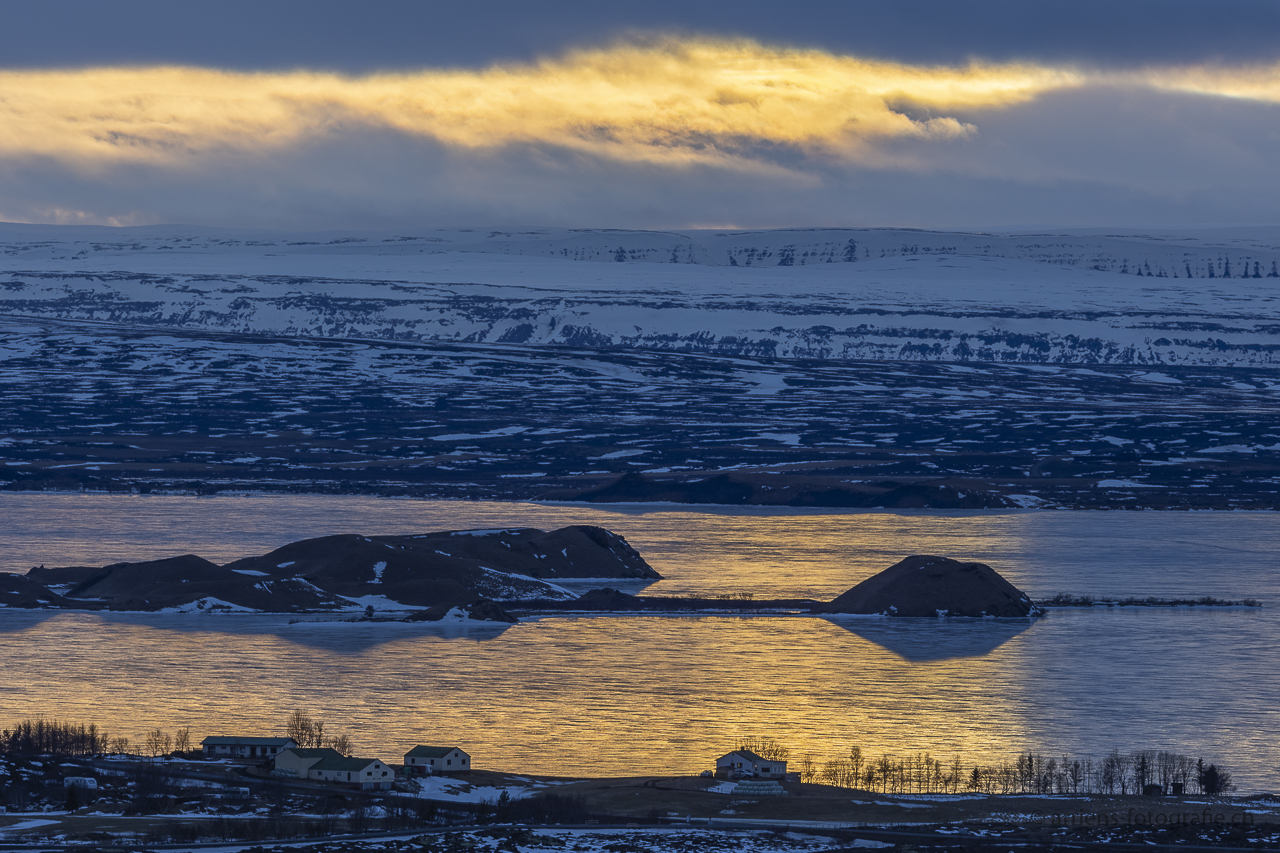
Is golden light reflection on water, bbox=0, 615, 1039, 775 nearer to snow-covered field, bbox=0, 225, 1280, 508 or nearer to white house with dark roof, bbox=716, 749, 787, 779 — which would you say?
white house with dark roof, bbox=716, 749, 787, 779

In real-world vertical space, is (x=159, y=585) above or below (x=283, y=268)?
below

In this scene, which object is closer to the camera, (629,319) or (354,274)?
(629,319)

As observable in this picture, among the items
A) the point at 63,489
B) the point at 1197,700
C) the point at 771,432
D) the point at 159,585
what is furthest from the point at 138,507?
the point at 1197,700

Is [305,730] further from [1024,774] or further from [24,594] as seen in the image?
[24,594]

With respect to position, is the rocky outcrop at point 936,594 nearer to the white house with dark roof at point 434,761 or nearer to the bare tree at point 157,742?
the white house with dark roof at point 434,761

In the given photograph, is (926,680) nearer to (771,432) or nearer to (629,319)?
(771,432)

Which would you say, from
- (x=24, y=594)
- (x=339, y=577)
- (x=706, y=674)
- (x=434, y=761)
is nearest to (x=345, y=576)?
(x=339, y=577)
